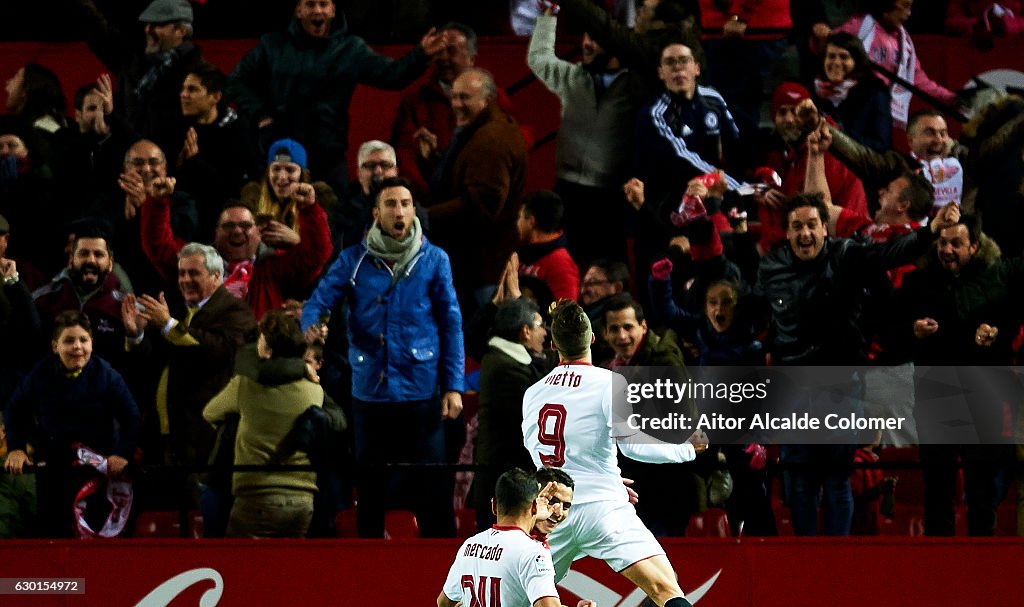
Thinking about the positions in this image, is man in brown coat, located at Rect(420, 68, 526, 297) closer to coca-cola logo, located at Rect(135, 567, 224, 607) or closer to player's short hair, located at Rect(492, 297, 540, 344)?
player's short hair, located at Rect(492, 297, 540, 344)

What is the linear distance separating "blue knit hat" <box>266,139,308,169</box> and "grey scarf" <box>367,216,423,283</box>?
118cm

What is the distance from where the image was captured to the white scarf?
11758 mm

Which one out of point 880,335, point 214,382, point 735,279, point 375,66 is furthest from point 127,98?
point 880,335

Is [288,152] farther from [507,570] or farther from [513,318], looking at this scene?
[507,570]

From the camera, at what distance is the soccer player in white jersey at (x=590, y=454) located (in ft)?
25.3

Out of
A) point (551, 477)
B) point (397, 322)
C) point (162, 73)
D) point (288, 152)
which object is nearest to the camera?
point (551, 477)

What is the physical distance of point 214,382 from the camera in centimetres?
951

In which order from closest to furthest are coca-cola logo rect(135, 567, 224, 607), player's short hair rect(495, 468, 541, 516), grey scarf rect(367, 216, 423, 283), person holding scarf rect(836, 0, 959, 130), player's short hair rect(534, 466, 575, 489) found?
1. player's short hair rect(495, 468, 541, 516)
2. player's short hair rect(534, 466, 575, 489)
3. coca-cola logo rect(135, 567, 224, 607)
4. grey scarf rect(367, 216, 423, 283)
5. person holding scarf rect(836, 0, 959, 130)

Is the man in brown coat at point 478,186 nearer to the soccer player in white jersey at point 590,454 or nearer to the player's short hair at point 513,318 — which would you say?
the player's short hair at point 513,318

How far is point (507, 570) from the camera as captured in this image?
641cm

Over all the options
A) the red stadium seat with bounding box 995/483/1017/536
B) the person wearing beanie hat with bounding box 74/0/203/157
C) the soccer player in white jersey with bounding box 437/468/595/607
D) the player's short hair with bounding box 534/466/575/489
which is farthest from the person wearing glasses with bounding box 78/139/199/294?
the red stadium seat with bounding box 995/483/1017/536

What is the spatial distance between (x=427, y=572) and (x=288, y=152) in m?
3.02

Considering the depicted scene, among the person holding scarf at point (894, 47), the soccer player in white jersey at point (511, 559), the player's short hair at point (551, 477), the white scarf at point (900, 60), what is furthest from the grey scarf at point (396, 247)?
the white scarf at point (900, 60)

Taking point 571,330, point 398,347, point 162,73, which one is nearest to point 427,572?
point 398,347
